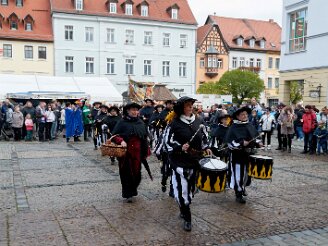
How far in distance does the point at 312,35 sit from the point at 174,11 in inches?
1037

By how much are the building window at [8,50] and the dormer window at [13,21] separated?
6.53 feet

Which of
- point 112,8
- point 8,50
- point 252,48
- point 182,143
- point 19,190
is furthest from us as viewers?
point 252,48

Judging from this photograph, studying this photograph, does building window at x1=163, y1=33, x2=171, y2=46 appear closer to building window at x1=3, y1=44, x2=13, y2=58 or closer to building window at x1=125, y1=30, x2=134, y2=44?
building window at x1=125, y1=30, x2=134, y2=44

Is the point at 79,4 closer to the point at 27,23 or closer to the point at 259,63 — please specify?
the point at 27,23

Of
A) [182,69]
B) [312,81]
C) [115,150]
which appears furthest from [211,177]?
[182,69]

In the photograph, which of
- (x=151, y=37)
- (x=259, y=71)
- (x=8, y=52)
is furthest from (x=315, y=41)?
(x=259, y=71)

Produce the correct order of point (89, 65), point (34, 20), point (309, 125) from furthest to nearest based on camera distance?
point (89, 65) < point (34, 20) < point (309, 125)

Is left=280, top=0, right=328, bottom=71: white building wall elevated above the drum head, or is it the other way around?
left=280, top=0, right=328, bottom=71: white building wall

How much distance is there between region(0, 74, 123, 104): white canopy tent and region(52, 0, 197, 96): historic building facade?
13888 millimetres

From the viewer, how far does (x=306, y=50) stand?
21.2 meters

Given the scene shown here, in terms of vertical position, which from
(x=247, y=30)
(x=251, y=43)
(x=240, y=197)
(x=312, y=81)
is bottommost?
(x=240, y=197)

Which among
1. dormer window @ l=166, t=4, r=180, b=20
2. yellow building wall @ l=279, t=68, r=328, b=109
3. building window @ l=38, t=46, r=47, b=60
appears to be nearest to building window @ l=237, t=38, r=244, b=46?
dormer window @ l=166, t=4, r=180, b=20

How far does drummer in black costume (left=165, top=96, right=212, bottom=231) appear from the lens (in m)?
5.77

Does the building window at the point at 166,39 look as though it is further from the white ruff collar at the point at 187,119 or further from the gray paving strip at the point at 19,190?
the white ruff collar at the point at 187,119
